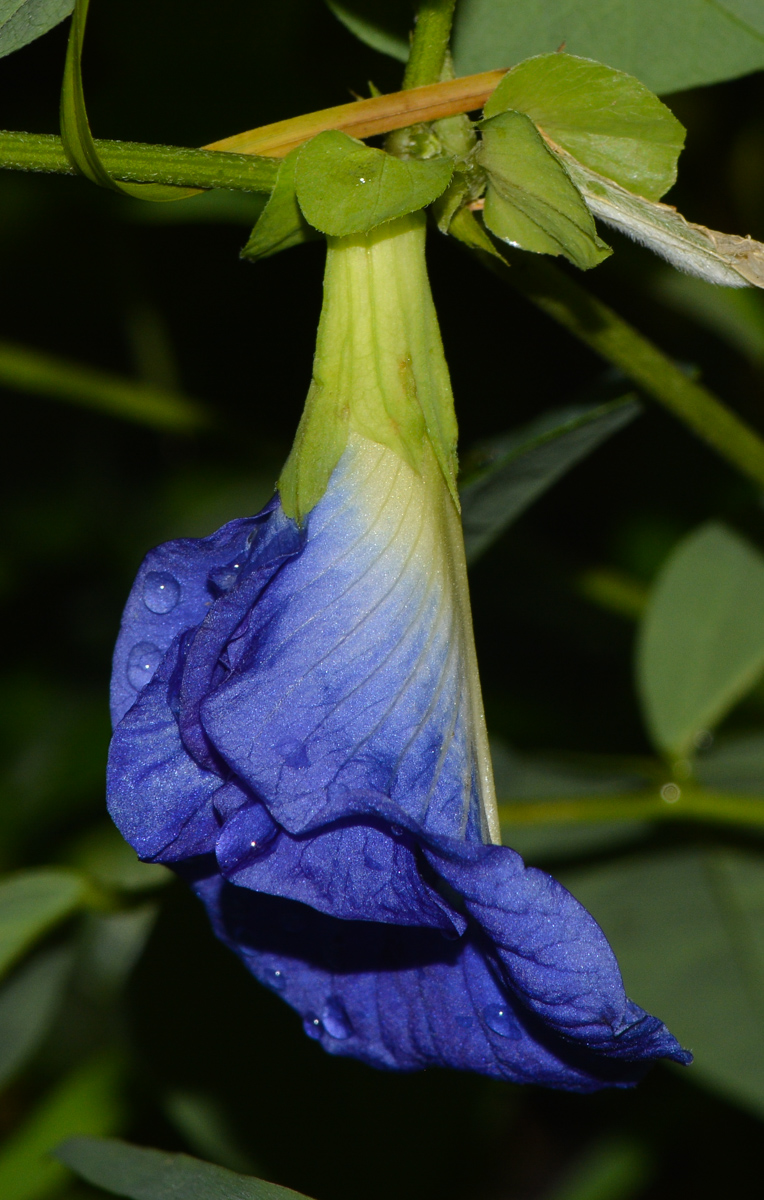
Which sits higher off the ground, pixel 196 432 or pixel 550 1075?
pixel 196 432

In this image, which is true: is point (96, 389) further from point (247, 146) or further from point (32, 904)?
point (247, 146)

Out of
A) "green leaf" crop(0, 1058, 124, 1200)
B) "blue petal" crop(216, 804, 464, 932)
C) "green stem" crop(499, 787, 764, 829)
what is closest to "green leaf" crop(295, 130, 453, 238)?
"blue petal" crop(216, 804, 464, 932)

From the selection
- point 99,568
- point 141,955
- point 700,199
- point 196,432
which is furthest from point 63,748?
point 700,199

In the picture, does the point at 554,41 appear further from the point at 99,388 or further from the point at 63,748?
the point at 63,748

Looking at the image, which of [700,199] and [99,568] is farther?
[99,568]

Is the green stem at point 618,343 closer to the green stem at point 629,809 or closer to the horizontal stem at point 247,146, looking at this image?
the horizontal stem at point 247,146

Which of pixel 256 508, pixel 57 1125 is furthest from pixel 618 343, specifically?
pixel 57 1125
